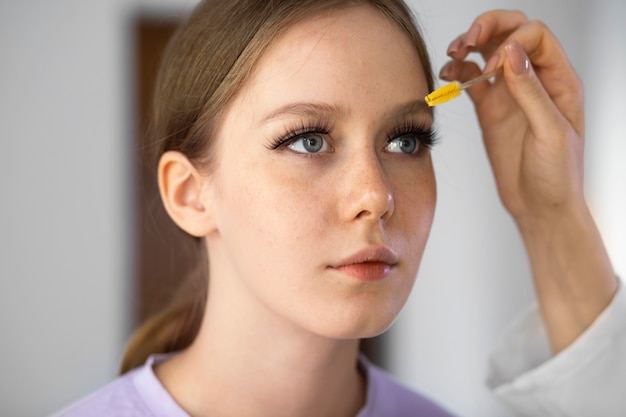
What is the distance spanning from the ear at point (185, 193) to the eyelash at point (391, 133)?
0.51ft

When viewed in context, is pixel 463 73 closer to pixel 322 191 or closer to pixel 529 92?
pixel 529 92

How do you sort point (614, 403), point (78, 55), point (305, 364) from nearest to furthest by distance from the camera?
1. point (305, 364)
2. point (614, 403)
3. point (78, 55)

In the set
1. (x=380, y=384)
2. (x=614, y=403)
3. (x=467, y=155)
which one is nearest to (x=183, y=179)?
(x=380, y=384)

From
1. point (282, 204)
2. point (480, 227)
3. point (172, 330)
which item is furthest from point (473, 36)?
point (480, 227)

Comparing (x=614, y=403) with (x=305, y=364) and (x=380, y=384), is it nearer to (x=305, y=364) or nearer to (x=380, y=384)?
(x=380, y=384)

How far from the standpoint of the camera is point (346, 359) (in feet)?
3.38

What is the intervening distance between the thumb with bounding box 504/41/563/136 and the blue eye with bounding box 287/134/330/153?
0.28m

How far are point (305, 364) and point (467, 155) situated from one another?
1.72m

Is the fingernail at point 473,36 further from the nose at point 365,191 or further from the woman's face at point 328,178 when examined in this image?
the nose at point 365,191

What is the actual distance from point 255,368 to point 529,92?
519 mm

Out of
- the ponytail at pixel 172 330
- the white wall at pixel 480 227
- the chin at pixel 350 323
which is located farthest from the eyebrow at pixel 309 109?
the white wall at pixel 480 227

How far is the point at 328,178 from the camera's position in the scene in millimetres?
860

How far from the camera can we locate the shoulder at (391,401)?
1076mm

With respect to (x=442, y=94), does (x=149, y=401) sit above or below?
below
